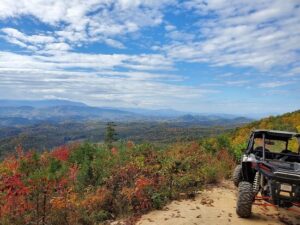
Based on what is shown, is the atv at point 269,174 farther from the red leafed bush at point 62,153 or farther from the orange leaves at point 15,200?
the red leafed bush at point 62,153

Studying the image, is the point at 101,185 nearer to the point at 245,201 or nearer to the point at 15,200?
Result: the point at 15,200

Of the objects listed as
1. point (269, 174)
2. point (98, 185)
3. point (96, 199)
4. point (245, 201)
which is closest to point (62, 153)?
point (98, 185)

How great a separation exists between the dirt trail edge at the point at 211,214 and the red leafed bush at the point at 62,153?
23.4 feet

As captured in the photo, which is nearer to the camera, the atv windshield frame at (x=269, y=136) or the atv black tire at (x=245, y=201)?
the atv black tire at (x=245, y=201)

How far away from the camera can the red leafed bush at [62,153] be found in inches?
607

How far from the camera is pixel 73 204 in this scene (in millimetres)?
9078

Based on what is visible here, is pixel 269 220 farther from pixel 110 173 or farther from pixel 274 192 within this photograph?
pixel 110 173

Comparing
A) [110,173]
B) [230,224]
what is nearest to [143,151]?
[110,173]

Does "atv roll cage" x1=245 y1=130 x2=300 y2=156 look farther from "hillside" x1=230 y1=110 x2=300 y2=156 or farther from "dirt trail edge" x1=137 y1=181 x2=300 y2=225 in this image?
"hillside" x1=230 y1=110 x2=300 y2=156

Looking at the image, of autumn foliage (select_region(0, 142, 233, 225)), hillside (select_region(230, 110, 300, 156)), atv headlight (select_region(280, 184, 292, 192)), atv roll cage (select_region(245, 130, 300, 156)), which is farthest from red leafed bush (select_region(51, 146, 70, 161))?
hillside (select_region(230, 110, 300, 156))

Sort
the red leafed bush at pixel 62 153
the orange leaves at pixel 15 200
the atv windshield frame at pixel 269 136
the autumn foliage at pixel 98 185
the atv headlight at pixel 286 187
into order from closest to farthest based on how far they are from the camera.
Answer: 1. the atv headlight at pixel 286 187
2. the orange leaves at pixel 15 200
3. the autumn foliage at pixel 98 185
4. the atv windshield frame at pixel 269 136
5. the red leafed bush at pixel 62 153

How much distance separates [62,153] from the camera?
15797 millimetres

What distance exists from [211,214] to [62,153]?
8.93 m

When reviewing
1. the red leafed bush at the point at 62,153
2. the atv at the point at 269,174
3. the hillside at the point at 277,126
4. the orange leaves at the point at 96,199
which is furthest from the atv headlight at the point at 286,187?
the hillside at the point at 277,126
